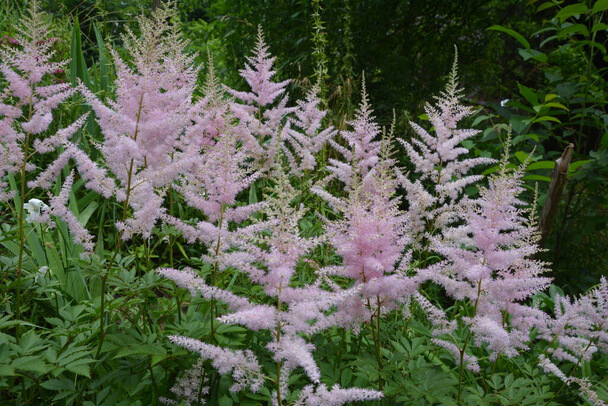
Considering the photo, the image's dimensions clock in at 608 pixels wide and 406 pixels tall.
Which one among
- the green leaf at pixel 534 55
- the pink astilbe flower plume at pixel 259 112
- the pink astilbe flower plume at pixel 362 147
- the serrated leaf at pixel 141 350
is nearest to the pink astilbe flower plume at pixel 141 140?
the serrated leaf at pixel 141 350

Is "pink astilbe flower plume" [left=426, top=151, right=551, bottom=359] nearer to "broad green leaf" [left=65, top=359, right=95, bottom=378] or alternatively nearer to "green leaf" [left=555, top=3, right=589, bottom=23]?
"broad green leaf" [left=65, top=359, right=95, bottom=378]

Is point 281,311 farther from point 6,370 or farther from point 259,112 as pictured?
point 259,112

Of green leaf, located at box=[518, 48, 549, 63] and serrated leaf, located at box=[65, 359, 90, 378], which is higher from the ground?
green leaf, located at box=[518, 48, 549, 63]

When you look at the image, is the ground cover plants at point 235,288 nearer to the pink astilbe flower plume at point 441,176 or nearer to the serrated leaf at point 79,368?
the serrated leaf at point 79,368

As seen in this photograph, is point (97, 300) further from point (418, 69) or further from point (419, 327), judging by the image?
point (418, 69)

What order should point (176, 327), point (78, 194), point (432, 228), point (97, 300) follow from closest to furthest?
point (176, 327) → point (97, 300) → point (432, 228) → point (78, 194)

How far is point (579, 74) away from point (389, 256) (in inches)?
169

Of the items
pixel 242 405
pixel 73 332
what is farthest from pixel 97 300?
pixel 242 405

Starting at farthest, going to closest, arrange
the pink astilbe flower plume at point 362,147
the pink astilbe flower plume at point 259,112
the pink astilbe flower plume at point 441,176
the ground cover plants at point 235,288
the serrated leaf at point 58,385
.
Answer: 1. the pink astilbe flower plume at point 259,112
2. the pink astilbe flower plume at point 362,147
3. the pink astilbe flower plume at point 441,176
4. the serrated leaf at point 58,385
5. the ground cover plants at point 235,288

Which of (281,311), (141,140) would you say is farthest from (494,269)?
(141,140)

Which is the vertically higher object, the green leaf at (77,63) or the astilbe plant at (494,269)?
the green leaf at (77,63)

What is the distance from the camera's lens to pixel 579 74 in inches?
200

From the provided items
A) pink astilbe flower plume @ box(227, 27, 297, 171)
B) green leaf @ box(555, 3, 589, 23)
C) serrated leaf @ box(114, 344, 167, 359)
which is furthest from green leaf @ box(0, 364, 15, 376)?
green leaf @ box(555, 3, 589, 23)

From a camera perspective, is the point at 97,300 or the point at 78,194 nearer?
the point at 97,300
